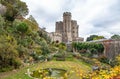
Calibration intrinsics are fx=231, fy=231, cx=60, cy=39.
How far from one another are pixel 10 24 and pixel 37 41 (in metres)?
4.92

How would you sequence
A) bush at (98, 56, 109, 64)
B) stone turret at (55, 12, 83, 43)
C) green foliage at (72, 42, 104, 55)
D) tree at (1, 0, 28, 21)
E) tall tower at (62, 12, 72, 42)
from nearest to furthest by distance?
tree at (1, 0, 28, 21)
bush at (98, 56, 109, 64)
green foliage at (72, 42, 104, 55)
stone turret at (55, 12, 83, 43)
tall tower at (62, 12, 72, 42)

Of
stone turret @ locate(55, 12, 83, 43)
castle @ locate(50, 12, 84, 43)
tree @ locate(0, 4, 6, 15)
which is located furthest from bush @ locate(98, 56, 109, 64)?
stone turret @ locate(55, 12, 83, 43)

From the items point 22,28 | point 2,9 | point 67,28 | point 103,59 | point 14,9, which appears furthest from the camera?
point 67,28

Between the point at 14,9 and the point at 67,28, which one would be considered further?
the point at 67,28

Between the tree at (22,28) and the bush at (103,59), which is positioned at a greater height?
the tree at (22,28)

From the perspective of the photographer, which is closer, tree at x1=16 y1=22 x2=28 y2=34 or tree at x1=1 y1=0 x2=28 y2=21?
tree at x1=16 y1=22 x2=28 y2=34

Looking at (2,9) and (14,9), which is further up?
(14,9)

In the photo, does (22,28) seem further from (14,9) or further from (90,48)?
(90,48)

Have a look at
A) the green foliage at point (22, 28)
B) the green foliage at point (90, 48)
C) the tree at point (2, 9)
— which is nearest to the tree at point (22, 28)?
the green foliage at point (22, 28)

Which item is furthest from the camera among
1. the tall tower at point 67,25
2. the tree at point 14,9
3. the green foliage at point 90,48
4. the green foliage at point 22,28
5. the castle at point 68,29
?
the tall tower at point 67,25

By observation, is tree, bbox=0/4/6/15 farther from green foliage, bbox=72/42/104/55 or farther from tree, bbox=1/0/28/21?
green foliage, bbox=72/42/104/55

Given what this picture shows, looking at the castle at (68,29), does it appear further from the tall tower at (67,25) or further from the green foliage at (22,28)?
the green foliage at (22,28)

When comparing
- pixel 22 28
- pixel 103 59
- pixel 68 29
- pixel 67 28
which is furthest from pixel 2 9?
pixel 68 29

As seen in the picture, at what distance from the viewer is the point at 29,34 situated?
3384 cm
